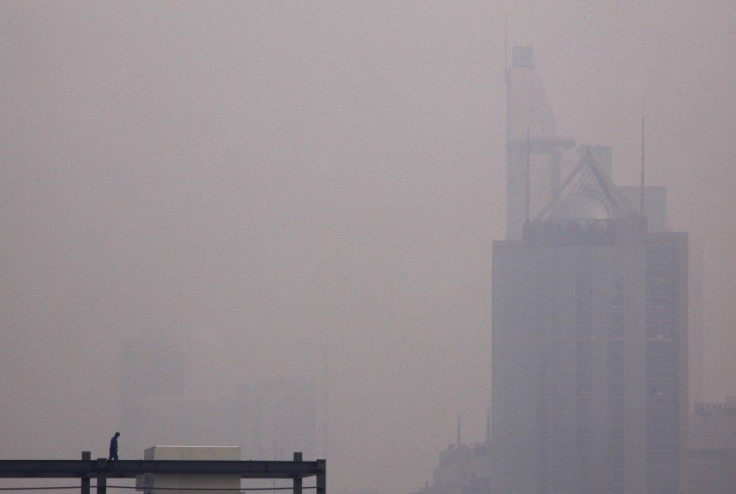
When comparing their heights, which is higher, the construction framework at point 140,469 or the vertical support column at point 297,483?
the construction framework at point 140,469

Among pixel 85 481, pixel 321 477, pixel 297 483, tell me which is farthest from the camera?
pixel 297 483

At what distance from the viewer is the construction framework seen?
40.5 m

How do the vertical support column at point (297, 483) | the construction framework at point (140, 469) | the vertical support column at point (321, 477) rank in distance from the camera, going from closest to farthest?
the construction framework at point (140, 469) < the vertical support column at point (321, 477) < the vertical support column at point (297, 483)

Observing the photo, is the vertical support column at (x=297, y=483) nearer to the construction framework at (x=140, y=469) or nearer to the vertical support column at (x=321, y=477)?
the construction framework at (x=140, y=469)

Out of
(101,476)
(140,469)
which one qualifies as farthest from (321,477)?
(101,476)

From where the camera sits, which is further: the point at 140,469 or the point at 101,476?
the point at 140,469

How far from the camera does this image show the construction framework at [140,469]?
4053 cm

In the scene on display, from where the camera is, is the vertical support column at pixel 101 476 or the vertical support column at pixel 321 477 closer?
the vertical support column at pixel 101 476

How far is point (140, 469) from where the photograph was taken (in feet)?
136

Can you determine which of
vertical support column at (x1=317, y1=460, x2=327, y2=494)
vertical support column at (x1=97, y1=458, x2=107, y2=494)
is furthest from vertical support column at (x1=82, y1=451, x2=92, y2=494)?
vertical support column at (x1=317, y1=460, x2=327, y2=494)

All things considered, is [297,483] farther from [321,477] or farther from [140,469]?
[140,469]

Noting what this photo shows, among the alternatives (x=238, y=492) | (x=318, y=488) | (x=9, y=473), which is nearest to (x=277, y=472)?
(x=318, y=488)

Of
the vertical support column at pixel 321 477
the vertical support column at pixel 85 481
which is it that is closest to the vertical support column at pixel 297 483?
the vertical support column at pixel 321 477

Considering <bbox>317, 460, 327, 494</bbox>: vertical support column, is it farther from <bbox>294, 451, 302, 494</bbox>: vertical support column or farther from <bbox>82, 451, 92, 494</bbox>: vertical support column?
<bbox>82, 451, 92, 494</bbox>: vertical support column
